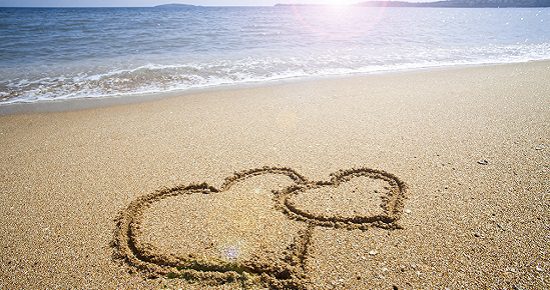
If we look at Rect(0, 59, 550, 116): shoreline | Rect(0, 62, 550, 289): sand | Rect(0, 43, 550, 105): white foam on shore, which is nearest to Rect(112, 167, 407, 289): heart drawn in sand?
Rect(0, 62, 550, 289): sand

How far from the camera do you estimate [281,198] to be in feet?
9.09

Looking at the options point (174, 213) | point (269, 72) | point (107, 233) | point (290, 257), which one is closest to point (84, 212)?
point (107, 233)

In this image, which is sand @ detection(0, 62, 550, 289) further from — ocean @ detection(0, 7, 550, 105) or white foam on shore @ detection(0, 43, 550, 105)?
ocean @ detection(0, 7, 550, 105)

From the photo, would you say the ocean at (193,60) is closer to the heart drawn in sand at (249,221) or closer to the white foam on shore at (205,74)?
the white foam on shore at (205,74)

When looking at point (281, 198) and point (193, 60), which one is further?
point (193, 60)

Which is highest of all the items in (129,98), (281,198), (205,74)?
(281,198)

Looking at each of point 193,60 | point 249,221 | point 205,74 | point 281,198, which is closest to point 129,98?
point 205,74

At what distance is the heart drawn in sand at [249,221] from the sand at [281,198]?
0.04ft

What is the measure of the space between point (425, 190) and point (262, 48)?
10.2m

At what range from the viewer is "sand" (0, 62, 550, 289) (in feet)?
6.77

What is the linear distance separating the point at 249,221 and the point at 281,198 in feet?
1.27

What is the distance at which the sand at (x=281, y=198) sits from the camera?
206 cm

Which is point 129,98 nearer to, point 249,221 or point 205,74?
point 205,74

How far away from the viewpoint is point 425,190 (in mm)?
2826
